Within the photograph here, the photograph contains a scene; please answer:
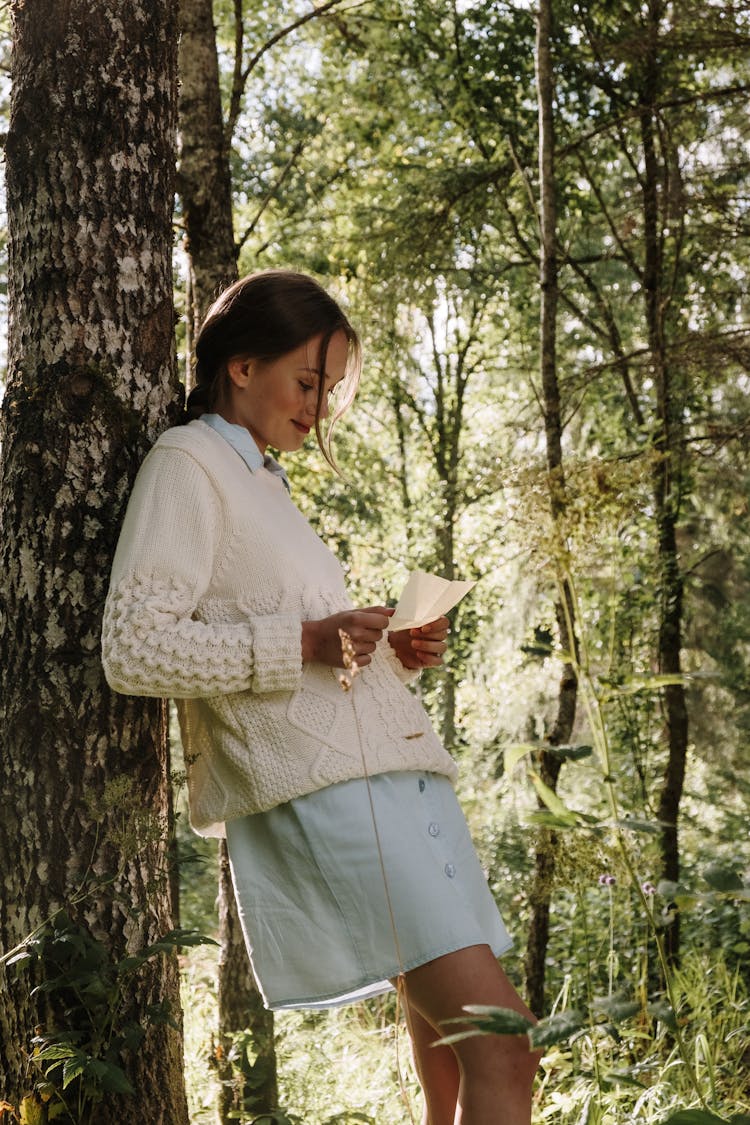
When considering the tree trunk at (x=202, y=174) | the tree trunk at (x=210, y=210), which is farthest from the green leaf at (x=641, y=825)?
the tree trunk at (x=202, y=174)

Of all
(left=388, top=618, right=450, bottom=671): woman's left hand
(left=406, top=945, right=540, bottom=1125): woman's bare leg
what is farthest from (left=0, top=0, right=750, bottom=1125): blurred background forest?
(left=388, top=618, right=450, bottom=671): woman's left hand

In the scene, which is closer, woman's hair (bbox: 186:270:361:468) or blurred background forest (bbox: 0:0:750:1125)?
woman's hair (bbox: 186:270:361:468)

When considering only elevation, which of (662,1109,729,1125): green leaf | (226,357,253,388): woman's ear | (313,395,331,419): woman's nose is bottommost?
(662,1109,729,1125): green leaf

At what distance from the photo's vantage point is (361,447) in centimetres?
1322

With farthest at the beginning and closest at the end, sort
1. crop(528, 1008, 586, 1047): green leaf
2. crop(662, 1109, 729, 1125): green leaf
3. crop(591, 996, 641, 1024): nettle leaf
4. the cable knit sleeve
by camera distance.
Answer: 1. the cable knit sleeve
2. crop(591, 996, 641, 1024): nettle leaf
3. crop(528, 1008, 586, 1047): green leaf
4. crop(662, 1109, 729, 1125): green leaf

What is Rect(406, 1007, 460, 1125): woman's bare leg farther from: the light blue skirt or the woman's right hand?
the woman's right hand

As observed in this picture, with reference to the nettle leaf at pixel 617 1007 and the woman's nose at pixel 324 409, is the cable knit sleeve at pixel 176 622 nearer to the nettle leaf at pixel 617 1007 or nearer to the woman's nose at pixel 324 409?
the woman's nose at pixel 324 409

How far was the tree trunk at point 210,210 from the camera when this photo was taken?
3.20 meters

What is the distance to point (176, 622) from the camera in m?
1.64

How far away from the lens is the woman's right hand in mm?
1665

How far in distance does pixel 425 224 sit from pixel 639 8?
1.40 metres

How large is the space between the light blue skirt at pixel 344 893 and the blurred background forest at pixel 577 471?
0.20m

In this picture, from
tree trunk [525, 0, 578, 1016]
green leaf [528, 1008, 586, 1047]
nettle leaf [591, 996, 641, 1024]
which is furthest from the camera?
tree trunk [525, 0, 578, 1016]

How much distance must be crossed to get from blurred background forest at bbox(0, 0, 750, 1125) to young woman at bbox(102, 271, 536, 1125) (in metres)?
0.20
